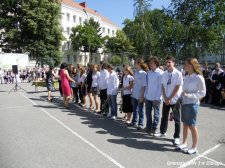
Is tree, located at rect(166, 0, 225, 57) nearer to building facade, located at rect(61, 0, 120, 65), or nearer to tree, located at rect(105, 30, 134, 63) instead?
tree, located at rect(105, 30, 134, 63)

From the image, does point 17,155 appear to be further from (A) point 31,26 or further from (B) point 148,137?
(A) point 31,26

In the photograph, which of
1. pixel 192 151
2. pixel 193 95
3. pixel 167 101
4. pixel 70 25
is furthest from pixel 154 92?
pixel 70 25

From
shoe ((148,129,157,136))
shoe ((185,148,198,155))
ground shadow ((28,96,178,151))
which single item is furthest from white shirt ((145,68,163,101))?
shoe ((185,148,198,155))

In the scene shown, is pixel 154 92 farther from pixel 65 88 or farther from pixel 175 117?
pixel 65 88

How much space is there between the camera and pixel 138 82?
1000 centimetres

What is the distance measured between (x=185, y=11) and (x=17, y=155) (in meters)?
35.1

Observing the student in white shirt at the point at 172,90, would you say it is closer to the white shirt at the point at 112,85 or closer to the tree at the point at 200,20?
the white shirt at the point at 112,85

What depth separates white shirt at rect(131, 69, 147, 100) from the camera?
9.72 meters

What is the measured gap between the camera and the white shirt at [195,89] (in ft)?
23.4

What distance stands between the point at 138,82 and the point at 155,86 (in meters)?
1.01

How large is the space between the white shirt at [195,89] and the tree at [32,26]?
148 feet

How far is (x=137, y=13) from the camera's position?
181 ft

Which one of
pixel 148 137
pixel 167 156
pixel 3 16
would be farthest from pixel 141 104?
pixel 3 16

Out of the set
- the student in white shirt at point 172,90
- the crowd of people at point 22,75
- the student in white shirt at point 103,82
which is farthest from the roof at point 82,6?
the student in white shirt at point 172,90
